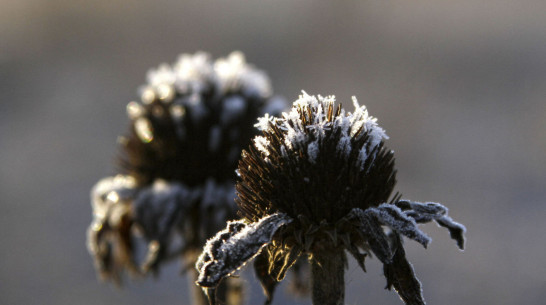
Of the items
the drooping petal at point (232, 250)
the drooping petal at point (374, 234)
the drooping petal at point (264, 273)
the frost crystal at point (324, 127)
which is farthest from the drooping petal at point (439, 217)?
the drooping petal at point (264, 273)

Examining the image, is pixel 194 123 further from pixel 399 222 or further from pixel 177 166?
pixel 399 222

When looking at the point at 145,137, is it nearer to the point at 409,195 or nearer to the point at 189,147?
the point at 189,147

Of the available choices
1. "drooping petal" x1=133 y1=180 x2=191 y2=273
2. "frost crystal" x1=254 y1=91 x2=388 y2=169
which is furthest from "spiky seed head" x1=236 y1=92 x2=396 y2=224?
"drooping petal" x1=133 y1=180 x2=191 y2=273

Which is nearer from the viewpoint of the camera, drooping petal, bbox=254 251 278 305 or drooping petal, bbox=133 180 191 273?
drooping petal, bbox=254 251 278 305

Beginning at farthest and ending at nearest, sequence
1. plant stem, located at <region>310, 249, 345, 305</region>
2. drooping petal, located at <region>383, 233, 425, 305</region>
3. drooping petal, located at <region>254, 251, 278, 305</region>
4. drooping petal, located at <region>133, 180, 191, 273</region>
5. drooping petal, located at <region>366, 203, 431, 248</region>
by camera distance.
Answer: drooping petal, located at <region>133, 180, 191, 273</region>, drooping petal, located at <region>254, 251, 278, 305</region>, plant stem, located at <region>310, 249, 345, 305</region>, drooping petal, located at <region>383, 233, 425, 305</region>, drooping petal, located at <region>366, 203, 431, 248</region>

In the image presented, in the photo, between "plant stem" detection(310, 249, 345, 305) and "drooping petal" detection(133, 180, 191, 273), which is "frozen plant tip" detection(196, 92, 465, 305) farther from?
"drooping petal" detection(133, 180, 191, 273)

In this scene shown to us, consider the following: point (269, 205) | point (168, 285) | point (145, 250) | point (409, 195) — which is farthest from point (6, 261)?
point (269, 205)

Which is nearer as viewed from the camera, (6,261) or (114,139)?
(6,261)

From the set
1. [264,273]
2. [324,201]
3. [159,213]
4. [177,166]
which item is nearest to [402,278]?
[324,201]
